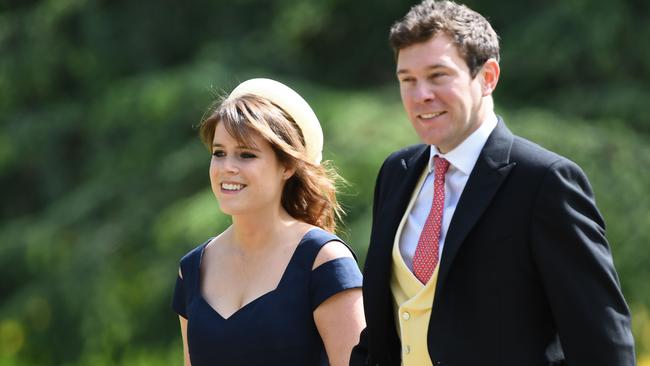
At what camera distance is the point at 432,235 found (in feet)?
8.89

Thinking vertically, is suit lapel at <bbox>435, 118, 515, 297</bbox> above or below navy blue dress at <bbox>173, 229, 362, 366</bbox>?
above

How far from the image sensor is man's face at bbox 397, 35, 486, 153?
2.63m

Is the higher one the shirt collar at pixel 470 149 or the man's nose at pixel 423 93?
the man's nose at pixel 423 93

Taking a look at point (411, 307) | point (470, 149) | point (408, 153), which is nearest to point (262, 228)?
point (408, 153)

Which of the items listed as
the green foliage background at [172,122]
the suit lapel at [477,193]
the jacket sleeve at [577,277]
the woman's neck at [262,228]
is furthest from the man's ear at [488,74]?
the green foliage background at [172,122]

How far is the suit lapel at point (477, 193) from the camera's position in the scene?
102 inches

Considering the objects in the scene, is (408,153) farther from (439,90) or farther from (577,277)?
(577,277)

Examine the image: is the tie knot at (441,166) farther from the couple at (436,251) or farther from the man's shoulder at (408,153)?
the man's shoulder at (408,153)

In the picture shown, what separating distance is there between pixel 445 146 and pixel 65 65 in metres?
6.53

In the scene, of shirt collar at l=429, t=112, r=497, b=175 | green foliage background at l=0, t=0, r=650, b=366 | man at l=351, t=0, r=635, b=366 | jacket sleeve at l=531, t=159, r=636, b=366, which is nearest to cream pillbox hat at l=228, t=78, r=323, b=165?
man at l=351, t=0, r=635, b=366

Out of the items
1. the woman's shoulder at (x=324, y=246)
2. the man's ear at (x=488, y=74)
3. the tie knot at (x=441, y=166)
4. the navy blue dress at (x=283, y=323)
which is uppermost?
the man's ear at (x=488, y=74)

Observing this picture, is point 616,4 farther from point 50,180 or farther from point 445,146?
point 445,146

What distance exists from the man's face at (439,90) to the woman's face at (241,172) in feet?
2.37

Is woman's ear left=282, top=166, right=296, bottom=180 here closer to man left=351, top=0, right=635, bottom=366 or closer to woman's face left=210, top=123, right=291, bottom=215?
woman's face left=210, top=123, right=291, bottom=215
